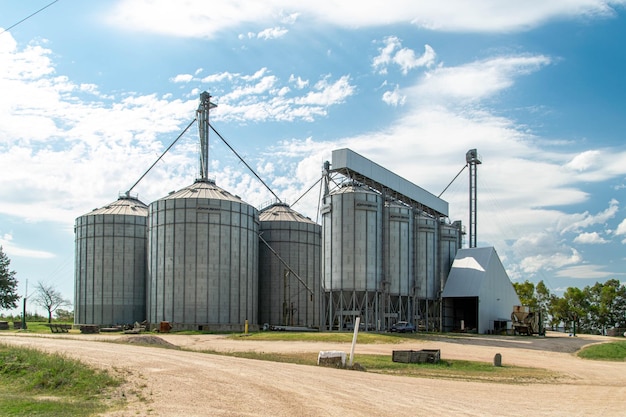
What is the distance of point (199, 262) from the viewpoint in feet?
256

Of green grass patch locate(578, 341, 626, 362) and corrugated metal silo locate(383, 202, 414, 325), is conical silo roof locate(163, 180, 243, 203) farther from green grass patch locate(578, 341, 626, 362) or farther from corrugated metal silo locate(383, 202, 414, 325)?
green grass patch locate(578, 341, 626, 362)

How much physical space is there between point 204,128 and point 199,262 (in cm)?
2311

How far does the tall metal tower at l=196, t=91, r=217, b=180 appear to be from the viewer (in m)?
90.4

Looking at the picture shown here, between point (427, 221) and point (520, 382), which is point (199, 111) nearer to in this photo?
point (427, 221)

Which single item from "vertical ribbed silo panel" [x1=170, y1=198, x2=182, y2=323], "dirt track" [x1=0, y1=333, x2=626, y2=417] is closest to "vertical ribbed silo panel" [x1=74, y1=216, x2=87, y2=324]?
"vertical ribbed silo panel" [x1=170, y1=198, x2=182, y2=323]

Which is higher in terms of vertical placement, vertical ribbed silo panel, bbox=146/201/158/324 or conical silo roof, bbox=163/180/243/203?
conical silo roof, bbox=163/180/243/203

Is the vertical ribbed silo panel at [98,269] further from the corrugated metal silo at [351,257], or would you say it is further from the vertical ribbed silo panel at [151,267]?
the corrugated metal silo at [351,257]

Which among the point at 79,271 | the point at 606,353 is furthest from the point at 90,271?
the point at 606,353

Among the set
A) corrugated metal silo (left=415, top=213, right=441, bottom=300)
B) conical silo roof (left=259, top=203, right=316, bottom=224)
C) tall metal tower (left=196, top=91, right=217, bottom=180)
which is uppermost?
tall metal tower (left=196, top=91, right=217, bottom=180)

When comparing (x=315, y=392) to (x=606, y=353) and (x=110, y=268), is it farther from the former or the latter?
(x=110, y=268)

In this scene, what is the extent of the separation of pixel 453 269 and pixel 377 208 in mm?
20490

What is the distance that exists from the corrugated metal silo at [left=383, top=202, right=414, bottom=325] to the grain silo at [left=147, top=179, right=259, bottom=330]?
18.4m

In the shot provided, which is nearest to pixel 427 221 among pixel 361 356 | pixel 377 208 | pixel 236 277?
pixel 377 208

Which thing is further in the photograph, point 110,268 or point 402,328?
point 110,268
